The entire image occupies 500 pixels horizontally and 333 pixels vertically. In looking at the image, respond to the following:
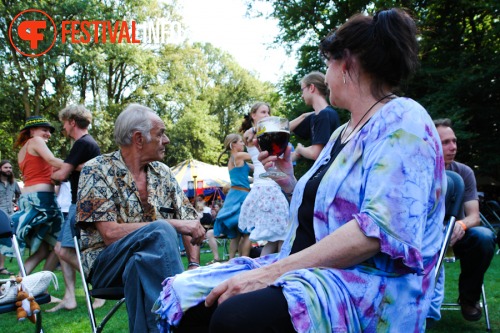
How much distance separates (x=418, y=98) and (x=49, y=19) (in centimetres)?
1586

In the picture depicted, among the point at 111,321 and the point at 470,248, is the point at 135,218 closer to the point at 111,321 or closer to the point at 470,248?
the point at 111,321

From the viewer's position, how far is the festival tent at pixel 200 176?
20.1 metres

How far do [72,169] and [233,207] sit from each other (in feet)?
9.66

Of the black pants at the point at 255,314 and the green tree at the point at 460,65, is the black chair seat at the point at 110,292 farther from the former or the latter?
the green tree at the point at 460,65

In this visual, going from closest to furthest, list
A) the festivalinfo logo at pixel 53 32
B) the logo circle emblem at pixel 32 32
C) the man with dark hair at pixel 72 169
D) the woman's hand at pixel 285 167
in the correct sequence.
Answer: the woman's hand at pixel 285 167 → the man with dark hair at pixel 72 169 → the logo circle emblem at pixel 32 32 → the festivalinfo logo at pixel 53 32

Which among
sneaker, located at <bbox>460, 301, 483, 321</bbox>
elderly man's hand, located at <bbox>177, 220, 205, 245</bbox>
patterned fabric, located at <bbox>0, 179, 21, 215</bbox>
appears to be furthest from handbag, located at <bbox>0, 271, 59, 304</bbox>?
patterned fabric, located at <bbox>0, 179, 21, 215</bbox>

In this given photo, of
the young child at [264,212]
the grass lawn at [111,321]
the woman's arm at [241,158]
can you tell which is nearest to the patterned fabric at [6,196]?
the grass lawn at [111,321]

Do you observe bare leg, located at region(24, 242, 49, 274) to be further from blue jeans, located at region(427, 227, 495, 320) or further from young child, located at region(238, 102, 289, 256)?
blue jeans, located at region(427, 227, 495, 320)

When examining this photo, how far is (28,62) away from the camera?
22422mm

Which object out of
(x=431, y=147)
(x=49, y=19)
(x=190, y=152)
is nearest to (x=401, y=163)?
(x=431, y=147)

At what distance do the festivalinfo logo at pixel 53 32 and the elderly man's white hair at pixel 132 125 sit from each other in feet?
62.0

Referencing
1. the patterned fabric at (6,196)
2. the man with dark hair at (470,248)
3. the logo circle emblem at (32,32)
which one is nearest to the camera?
the man with dark hair at (470,248)

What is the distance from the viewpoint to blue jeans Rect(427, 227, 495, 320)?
149 inches

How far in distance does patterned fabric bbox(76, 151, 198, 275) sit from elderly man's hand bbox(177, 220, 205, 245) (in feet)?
0.76
